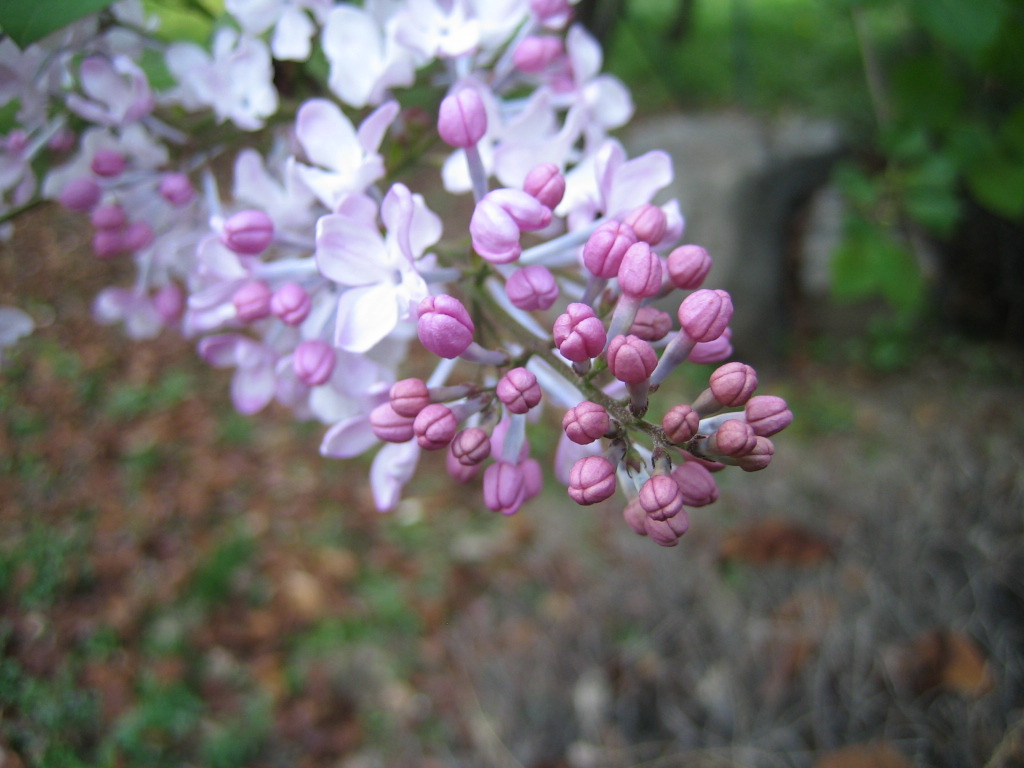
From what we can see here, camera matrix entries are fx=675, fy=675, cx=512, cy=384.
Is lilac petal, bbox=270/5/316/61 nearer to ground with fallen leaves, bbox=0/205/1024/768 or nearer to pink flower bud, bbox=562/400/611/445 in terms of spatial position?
pink flower bud, bbox=562/400/611/445

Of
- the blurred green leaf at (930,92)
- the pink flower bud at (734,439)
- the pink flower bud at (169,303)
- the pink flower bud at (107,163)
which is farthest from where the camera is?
the blurred green leaf at (930,92)

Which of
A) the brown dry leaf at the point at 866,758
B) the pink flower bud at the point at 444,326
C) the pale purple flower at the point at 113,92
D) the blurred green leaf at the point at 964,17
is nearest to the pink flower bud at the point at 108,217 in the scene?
the pale purple flower at the point at 113,92

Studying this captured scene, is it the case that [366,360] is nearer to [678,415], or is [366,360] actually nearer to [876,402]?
[678,415]

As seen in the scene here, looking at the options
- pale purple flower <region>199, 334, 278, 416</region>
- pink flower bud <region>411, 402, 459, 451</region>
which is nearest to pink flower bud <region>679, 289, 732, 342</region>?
pink flower bud <region>411, 402, 459, 451</region>

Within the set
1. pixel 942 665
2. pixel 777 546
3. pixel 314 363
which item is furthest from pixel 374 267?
pixel 777 546

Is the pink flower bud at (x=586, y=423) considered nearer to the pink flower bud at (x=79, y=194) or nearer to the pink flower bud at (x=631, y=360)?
the pink flower bud at (x=631, y=360)

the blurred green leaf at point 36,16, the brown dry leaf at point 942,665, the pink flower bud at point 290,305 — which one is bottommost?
the brown dry leaf at point 942,665

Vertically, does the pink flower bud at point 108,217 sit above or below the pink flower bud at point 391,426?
above
